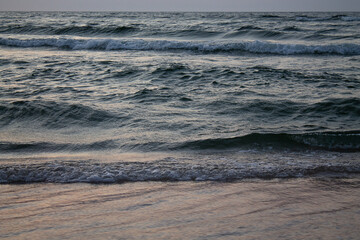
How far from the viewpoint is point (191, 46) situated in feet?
52.3

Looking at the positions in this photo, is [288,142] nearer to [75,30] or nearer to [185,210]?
[185,210]

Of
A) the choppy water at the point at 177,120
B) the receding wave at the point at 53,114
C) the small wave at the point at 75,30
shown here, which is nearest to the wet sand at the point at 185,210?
the choppy water at the point at 177,120

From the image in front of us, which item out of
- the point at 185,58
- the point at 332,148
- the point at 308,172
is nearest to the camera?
the point at 308,172

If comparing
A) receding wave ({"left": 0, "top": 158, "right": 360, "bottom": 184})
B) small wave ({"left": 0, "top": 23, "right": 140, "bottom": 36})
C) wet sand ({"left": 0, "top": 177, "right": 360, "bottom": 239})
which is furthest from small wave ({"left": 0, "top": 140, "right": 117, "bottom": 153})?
small wave ({"left": 0, "top": 23, "right": 140, "bottom": 36})

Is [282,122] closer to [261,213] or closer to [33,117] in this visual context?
[261,213]

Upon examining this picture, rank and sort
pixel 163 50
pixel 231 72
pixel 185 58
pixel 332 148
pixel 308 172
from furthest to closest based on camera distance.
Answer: pixel 163 50, pixel 185 58, pixel 231 72, pixel 332 148, pixel 308 172

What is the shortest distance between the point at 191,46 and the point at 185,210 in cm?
1366

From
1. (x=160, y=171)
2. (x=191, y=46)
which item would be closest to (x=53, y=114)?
(x=160, y=171)

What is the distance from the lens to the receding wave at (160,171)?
12.0ft

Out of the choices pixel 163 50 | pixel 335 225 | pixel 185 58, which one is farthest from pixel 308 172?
pixel 163 50

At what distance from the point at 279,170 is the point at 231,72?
6.33 metres

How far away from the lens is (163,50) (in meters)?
15.8

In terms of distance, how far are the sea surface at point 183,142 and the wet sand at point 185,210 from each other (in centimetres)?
2

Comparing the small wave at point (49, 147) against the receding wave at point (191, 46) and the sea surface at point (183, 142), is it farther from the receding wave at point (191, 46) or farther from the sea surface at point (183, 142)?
the receding wave at point (191, 46)
